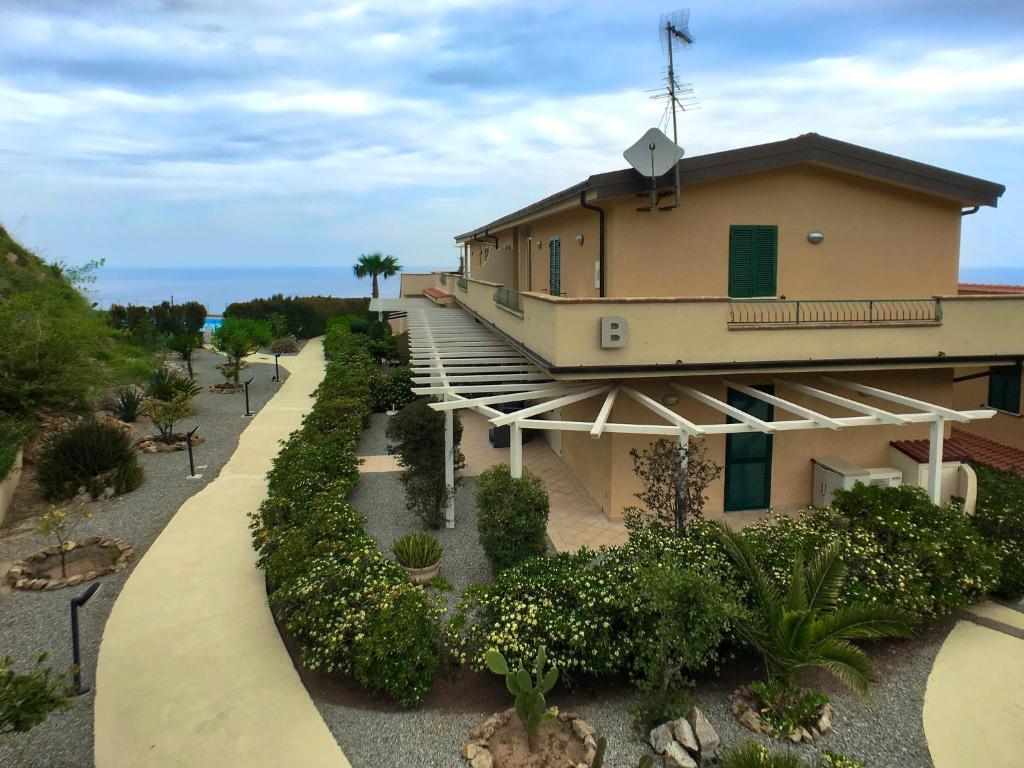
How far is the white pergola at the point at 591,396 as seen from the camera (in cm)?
963

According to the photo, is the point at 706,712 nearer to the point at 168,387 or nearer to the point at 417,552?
the point at 417,552

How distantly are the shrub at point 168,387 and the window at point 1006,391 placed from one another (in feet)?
71.3

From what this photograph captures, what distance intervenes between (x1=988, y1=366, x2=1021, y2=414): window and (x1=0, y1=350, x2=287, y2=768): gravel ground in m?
17.8

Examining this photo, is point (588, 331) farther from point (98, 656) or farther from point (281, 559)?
point (98, 656)

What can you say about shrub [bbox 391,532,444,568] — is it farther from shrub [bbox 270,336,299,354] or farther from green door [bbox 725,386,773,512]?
shrub [bbox 270,336,299,354]

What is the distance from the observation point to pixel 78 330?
16469 millimetres

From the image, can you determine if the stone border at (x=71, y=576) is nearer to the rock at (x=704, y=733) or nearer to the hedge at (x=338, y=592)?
the hedge at (x=338, y=592)

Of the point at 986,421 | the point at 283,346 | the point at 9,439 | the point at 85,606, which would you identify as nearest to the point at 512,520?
the point at 85,606

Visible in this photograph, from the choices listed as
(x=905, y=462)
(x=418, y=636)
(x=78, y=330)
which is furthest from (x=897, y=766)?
(x=78, y=330)

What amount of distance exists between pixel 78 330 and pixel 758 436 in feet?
52.3

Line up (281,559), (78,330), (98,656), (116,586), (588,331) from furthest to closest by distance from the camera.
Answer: (78,330), (588,331), (116,586), (281,559), (98,656)

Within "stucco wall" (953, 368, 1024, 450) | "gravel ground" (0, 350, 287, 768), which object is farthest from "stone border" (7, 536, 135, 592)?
"stucco wall" (953, 368, 1024, 450)

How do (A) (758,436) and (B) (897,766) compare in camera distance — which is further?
(A) (758,436)

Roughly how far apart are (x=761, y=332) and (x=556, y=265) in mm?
6806
